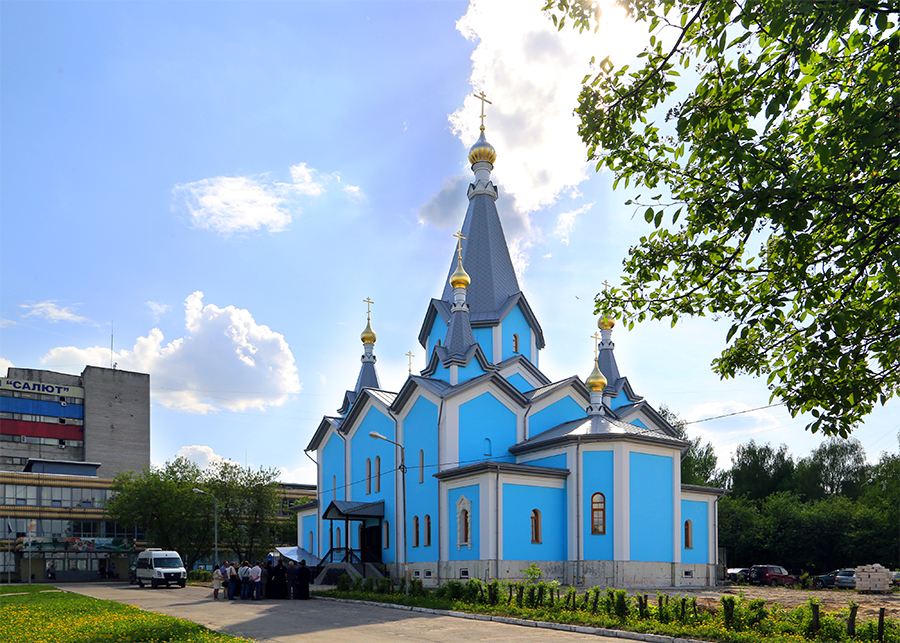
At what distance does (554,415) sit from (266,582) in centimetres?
1349

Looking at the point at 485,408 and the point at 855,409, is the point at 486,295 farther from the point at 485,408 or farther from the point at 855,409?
the point at 855,409

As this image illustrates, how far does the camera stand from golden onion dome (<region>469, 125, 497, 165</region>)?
3522 centimetres

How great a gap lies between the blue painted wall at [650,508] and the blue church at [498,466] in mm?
53

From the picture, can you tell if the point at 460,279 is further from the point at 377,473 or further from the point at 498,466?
the point at 377,473

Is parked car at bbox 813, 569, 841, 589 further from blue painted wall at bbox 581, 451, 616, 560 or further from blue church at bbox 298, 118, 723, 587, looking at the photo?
blue painted wall at bbox 581, 451, 616, 560

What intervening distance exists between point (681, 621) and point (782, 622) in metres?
1.76

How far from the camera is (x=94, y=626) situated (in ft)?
43.2

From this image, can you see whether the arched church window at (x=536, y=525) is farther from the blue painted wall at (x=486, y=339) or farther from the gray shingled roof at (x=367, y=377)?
the gray shingled roof at (x=367, y=377)

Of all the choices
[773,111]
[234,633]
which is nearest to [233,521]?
[234,633]

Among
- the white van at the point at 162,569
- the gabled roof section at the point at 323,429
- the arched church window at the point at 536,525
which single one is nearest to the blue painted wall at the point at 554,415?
the arched church window at the point at 536,525

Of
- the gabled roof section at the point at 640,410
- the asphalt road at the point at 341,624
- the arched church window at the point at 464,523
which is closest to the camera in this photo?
the asphalt road at the point at 341,624

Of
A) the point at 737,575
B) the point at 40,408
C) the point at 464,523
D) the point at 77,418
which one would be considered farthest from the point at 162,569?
the point at 77,418

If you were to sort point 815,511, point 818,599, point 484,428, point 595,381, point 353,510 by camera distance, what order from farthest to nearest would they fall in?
point 815,511
point 353,510
point 595,381
point 484,428
point 818,599

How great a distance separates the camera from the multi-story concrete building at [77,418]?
6350 centimetres
